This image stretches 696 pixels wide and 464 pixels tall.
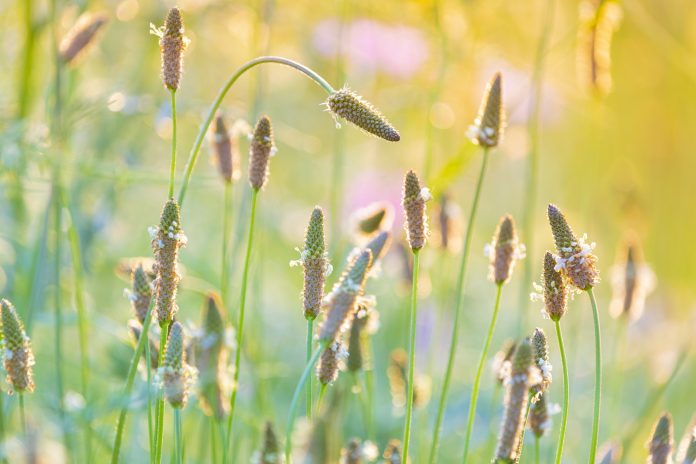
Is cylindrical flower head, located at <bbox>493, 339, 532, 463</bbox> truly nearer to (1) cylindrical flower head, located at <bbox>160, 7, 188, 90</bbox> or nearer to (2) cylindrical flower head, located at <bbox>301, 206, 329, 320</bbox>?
(2) cylindrical flower head, located at <bbox>301, 206, 329, 320</bbox>

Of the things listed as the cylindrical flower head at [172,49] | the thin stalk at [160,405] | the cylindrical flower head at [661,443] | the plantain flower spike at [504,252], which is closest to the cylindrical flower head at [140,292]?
the thin stalk at [160,405]

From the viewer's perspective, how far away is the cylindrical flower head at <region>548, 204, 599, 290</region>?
25.4 inches

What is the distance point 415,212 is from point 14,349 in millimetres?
294

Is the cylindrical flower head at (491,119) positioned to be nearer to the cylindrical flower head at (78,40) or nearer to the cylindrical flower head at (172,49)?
the cylindrical flower head at (172,49)

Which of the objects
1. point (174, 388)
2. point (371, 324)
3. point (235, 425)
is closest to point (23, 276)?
point (235, 425)

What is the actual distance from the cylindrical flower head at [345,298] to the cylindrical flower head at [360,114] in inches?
3.5

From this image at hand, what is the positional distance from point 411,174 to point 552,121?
1934 mm

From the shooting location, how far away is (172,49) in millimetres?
667

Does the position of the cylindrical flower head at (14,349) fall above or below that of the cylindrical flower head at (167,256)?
below

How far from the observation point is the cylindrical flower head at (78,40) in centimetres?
89

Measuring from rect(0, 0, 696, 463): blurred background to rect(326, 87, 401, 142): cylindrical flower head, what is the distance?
15cm

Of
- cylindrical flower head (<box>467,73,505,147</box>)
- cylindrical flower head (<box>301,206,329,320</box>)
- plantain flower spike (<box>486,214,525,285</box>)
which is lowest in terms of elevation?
cylindrical flower head (<box>301,206,329,320</box>)

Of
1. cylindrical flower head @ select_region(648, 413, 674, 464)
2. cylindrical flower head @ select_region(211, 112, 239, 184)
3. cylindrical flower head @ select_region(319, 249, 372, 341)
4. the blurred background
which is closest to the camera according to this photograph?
cylindrical flower head @ select_region(319, 249, 372, 341)

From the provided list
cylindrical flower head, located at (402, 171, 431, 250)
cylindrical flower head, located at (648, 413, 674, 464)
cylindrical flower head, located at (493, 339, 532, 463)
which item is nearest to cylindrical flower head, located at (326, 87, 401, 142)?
cylindrical flower head, located at (402, 171, 431, 250)
